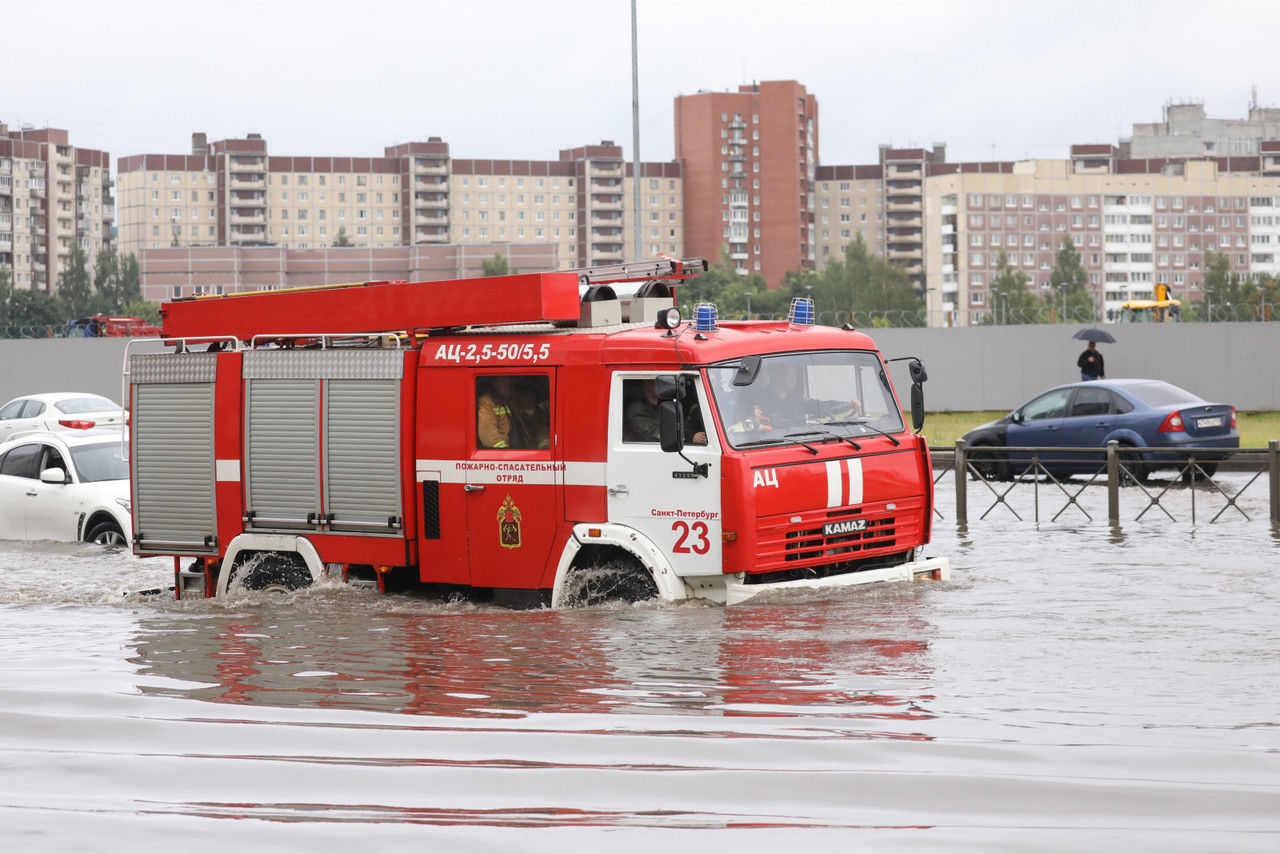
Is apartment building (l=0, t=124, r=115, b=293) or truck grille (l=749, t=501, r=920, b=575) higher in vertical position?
apartment building (l=0, t=124, r=115, b=293)

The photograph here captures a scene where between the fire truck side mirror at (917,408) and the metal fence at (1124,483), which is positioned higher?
the fire truck side mirror at (917,408)

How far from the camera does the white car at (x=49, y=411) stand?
29750 millimetres

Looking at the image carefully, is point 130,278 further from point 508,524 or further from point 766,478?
point 766,478

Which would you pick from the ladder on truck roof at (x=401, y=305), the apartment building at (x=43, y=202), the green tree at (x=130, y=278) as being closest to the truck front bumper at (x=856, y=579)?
the ladder on truck roof at (x=401, y=305)

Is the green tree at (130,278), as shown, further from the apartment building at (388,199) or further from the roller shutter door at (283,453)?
the roller shutter door at (283,453)

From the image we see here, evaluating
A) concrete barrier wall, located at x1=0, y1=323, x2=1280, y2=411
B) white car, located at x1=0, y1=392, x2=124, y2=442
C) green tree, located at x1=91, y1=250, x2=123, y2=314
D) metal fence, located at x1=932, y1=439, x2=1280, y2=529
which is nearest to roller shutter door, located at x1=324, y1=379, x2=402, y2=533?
metal fence, located at x1=932, y1=439, x2=1280, y2=529

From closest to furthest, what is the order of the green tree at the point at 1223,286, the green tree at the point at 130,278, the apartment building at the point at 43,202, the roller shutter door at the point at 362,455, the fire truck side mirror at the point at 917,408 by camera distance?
1. the roller shutter door at the point at 362,455
2. the fire truck side mirror at the point at 917,408
3. the green tree at the point at 1223,286
4. the green tree at the point at 130,278
5. the apartment building at the point at 43,202

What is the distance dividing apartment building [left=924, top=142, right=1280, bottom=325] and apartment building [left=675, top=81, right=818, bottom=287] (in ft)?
46.9

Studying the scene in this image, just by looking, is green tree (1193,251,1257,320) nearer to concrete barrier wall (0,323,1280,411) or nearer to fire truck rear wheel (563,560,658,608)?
concrete barrier wall (0,323,1280,411)

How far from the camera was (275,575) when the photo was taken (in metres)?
11.9

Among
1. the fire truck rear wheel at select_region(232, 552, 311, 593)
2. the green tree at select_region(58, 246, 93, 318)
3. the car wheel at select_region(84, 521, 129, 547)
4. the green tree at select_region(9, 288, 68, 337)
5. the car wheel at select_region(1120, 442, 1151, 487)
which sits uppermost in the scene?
the green tree at select_region(58, 246, 93, 318)

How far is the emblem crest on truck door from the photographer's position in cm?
1080

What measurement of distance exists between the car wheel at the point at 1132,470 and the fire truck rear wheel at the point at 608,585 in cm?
863

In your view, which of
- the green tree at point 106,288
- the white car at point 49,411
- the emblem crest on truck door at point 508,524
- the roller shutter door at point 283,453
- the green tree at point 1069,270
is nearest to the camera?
the emblem crest on truck door at point 508,524
